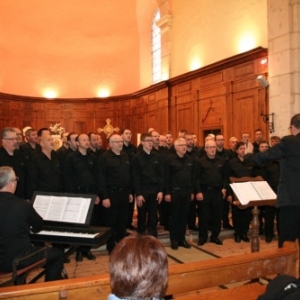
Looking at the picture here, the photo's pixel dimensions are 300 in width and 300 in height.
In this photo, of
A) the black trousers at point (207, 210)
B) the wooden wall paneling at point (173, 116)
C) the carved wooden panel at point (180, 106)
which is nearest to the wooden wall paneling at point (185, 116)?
the carved wooden panel at point (180, 106)

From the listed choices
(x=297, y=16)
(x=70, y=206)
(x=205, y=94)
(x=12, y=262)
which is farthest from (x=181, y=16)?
(x=12, y=262)

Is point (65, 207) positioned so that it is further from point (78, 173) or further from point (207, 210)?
point (207, 210)

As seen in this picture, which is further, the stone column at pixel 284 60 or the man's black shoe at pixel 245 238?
the stone column at pixel 284 60

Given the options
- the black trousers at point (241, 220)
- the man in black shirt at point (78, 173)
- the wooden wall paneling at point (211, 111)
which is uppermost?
the wooden wall paneling at point (211, 111)

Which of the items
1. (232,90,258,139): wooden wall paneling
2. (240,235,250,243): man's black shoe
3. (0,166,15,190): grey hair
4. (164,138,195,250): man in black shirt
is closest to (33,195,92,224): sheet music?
(0,166,15,190): grey hair

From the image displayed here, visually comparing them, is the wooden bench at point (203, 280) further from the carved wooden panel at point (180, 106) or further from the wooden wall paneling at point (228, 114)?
the wooden wall paneling at point (228, 114)

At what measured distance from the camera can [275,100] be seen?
7.93m

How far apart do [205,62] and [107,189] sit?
6.49 meters

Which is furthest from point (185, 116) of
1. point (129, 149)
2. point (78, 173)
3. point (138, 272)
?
point (138, 272)

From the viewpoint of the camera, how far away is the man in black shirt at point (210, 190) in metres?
5.82

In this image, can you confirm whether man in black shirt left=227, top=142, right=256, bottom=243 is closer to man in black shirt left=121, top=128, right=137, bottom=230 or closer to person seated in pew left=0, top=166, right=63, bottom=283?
man in black shirt left=121, top=128, right=137, bottom=230

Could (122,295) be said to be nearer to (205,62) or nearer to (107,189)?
(107,189)

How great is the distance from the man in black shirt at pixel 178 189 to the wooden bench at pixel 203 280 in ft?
9.71

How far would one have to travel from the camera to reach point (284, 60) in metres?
7.70
